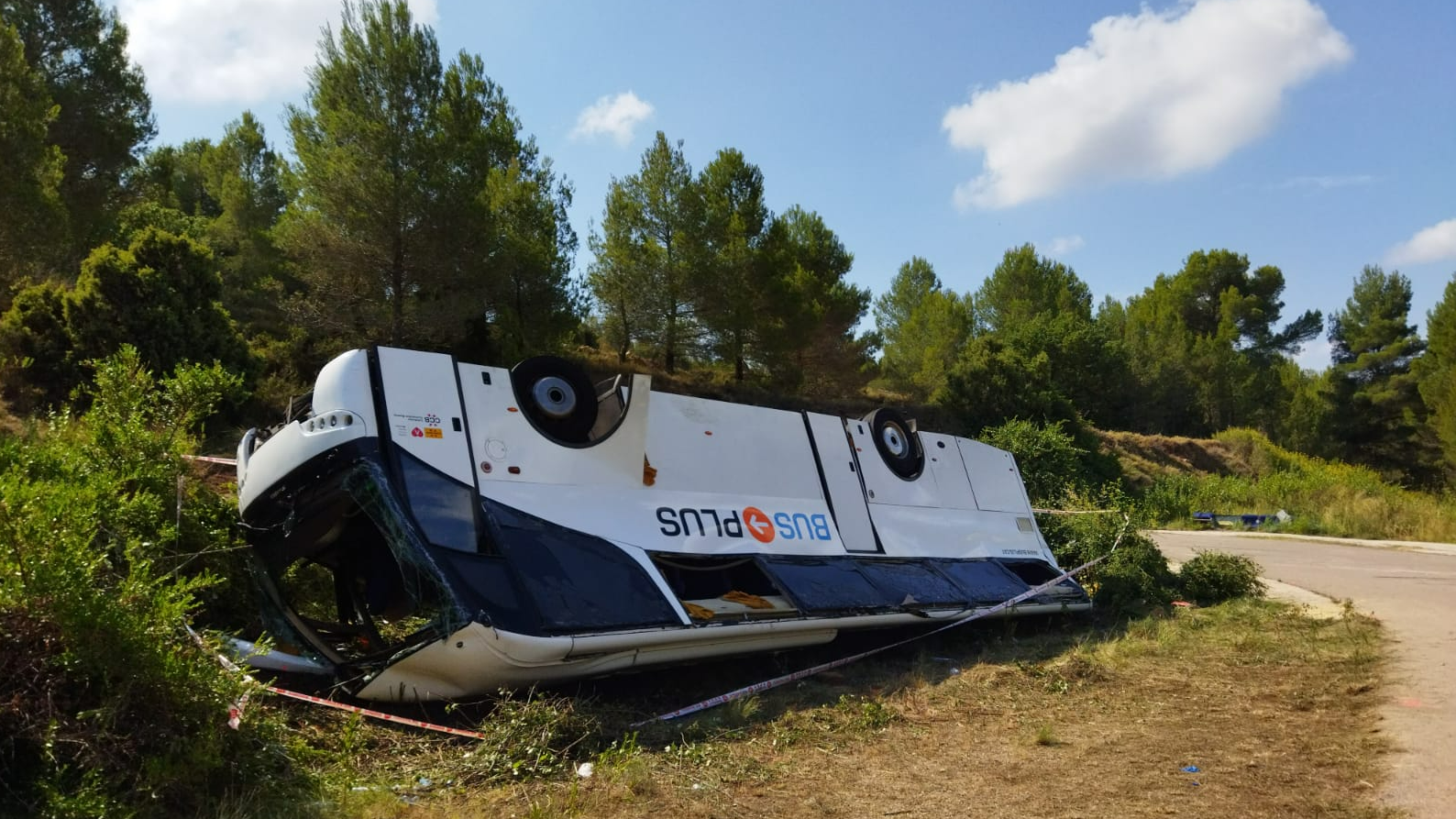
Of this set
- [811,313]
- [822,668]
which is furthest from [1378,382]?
[822,668]

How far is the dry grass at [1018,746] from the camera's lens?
4355mm

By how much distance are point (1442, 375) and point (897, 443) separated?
41.6 metres

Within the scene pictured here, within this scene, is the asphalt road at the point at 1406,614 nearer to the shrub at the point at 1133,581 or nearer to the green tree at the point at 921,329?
the shrub at the point at 1133,581

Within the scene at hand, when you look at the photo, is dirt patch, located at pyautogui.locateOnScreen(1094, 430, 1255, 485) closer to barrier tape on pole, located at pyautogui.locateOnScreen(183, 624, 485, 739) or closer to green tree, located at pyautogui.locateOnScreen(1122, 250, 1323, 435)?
green tree, located at pyautogui.locateOnScreen(1122, 250, 1323, 435)

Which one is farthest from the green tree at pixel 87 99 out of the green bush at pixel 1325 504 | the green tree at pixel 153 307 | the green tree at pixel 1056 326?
the green tree at pixel 1056 326

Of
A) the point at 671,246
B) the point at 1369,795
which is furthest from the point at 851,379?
the point at 1369,795

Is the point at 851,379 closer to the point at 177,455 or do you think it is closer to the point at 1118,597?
the point at 1118,597

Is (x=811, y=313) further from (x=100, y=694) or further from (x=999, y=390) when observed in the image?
(x=100, y=694)

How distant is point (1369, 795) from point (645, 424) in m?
4.97

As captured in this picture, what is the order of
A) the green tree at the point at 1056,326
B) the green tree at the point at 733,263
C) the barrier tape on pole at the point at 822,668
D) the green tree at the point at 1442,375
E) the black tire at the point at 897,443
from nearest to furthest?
the barrier tape on pole at the point at 822,668 → the black tire at the point at 897,443 → the green tree at the point at 733,263 → the green tree at the point at 1442,375 → the green tree at the point at 1056,326

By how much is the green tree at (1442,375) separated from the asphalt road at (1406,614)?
19.5 meters

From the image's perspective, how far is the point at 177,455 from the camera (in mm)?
7066

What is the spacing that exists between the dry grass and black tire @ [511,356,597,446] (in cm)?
198

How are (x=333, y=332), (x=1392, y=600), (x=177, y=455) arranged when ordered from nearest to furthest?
1. (x=177, y=455)
2. (x=1392, y=600)
3. (x=333, y=332)
